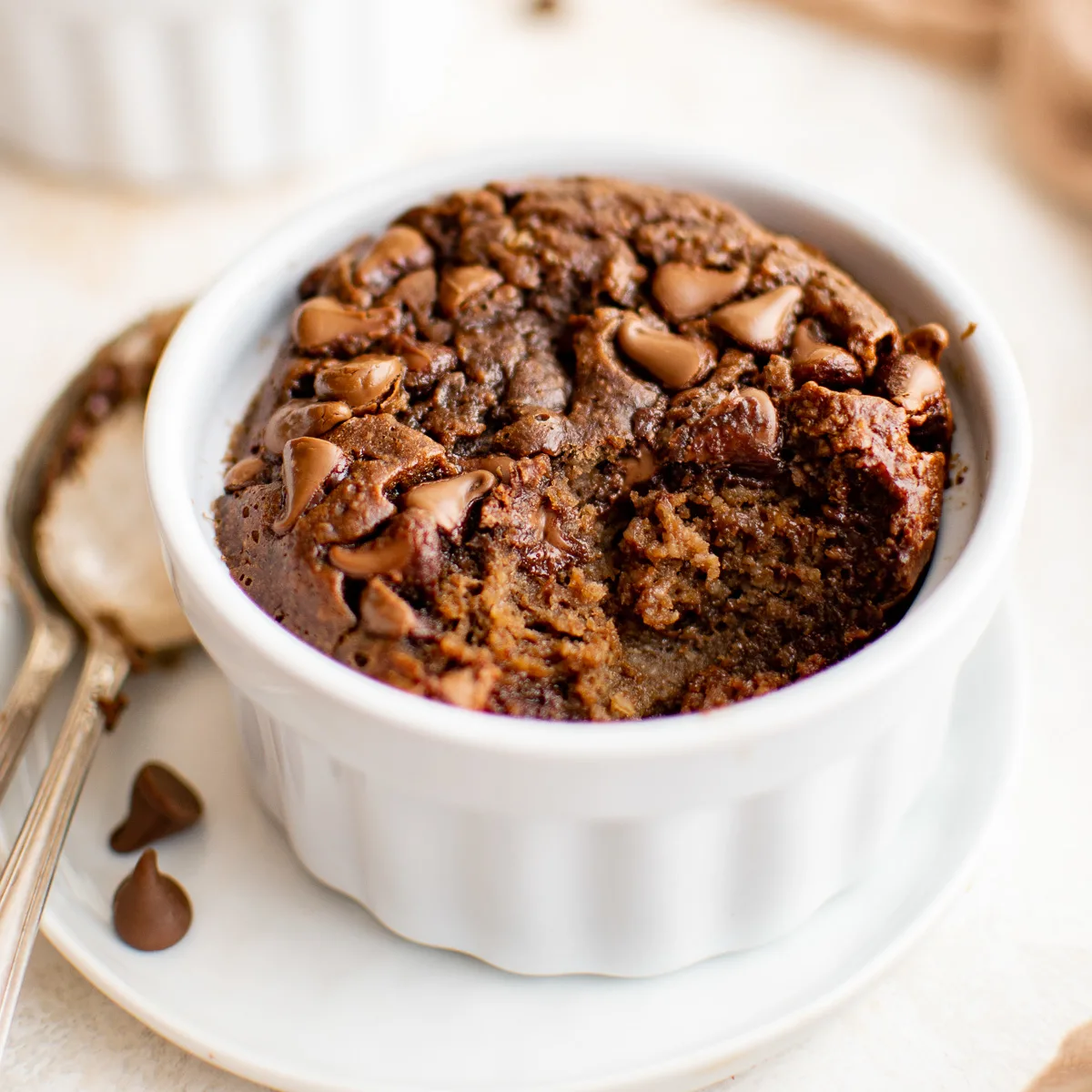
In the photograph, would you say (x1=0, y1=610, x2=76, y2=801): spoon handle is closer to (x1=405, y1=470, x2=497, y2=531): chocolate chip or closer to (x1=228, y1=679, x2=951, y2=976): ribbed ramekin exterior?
(x1=228, y1=679, x2=951, y2=976): ribbed ramekin exterior

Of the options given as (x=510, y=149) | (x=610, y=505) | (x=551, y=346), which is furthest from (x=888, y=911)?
(x=510, y=149)

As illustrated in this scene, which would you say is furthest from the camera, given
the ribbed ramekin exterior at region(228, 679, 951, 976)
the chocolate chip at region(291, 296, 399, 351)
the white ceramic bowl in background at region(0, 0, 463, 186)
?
the white ceramic bowl in background at region(0, 0, 463, 186)

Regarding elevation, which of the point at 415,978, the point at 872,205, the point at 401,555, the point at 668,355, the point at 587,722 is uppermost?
the point at 668,355

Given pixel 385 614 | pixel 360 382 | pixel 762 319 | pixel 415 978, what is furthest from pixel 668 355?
pixel 415 978

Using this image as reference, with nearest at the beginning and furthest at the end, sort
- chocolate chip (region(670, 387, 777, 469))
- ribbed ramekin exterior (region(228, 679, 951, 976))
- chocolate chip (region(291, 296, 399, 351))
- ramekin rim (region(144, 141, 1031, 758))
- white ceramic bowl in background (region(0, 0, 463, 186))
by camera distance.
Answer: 1. ramekin rim (region(144, 141, 1031, 758))
2. ribbed ramekin exterior (region(228, 679, 951, 976))
3. chocolate chip (region(670, 387, 777, 469))
4. chocolate chip (region(291, 296, 399, 351))
5. white ceramic bowl in background (region(0, 0, 463, 186))

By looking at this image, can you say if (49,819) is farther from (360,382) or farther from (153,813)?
(360,382)

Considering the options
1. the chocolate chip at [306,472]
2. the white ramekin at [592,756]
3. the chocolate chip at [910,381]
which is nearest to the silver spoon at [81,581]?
the white ramekin at [592,756]

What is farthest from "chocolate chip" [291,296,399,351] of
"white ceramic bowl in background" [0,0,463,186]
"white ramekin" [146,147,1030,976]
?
"white ceramic bowl in background" [0,0,463,186]
